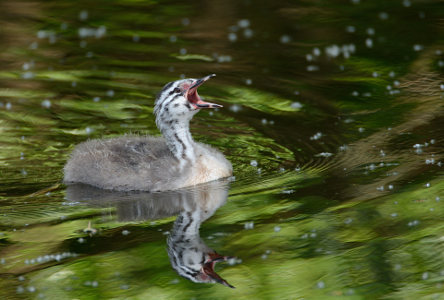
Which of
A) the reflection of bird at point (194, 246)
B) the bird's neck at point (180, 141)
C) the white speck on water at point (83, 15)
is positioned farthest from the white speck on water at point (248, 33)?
the reflection of bird at point (194, 246)

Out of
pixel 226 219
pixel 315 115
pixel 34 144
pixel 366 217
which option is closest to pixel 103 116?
pixel 34 144

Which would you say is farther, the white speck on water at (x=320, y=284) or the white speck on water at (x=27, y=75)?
the white speck on water at (x=27, y=75)

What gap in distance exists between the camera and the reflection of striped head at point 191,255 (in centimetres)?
751

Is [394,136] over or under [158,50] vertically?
under

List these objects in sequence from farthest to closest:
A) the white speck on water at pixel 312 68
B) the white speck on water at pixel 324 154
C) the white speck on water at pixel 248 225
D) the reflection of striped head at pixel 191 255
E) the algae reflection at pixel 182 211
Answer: the white speck on water at pixel 312 68
the white speck on water at pixel 324 154
the white speck on water at pixel 248 225
the algae reflection at pixel 182 211
the reflection of striped head at pixel 191 255

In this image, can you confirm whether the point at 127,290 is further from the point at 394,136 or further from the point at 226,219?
the point at 394,136

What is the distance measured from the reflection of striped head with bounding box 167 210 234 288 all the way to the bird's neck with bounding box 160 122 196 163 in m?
1.45

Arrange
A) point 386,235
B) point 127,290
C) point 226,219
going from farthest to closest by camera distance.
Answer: point 226,219 → point 386,235 → point 127,290

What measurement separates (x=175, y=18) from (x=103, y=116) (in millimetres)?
4116

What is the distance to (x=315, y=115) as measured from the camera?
1158 centimetres

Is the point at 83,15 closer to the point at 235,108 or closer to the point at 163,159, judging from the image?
the point at 235,108

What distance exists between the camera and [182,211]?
905cm

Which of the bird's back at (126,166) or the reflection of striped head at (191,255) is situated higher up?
the bird's back at (126,166)

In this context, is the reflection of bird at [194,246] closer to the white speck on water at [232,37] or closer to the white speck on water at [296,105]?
the white speck on water at [296,105]
